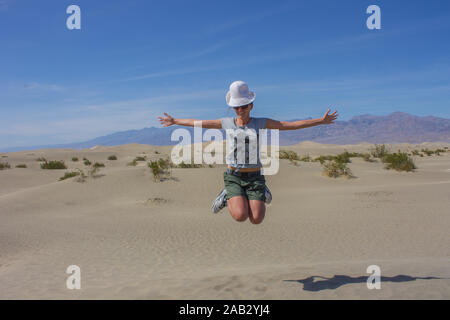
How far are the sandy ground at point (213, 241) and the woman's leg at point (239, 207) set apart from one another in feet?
3.21

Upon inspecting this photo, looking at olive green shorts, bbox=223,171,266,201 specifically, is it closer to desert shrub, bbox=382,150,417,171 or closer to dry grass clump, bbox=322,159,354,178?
dry grass clump, bbox=322,159,354,178

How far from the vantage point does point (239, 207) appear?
5172 millimetres

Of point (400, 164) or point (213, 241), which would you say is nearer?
point (213, 241)

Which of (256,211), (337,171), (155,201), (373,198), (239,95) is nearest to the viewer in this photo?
(239,95)

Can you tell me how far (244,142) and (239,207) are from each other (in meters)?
0.93

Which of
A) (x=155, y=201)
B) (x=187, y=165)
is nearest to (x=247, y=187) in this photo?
(x=155, y=201)

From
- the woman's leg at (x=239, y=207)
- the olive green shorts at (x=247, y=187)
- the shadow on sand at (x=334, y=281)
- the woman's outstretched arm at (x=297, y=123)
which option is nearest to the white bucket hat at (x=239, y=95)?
the woman's outstretched arm at (x=297, y=123)

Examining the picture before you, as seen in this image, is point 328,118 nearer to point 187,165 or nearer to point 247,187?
point 247,187

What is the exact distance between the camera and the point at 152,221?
1160 cm

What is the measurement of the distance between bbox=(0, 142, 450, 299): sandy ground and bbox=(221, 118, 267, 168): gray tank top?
5.78ft

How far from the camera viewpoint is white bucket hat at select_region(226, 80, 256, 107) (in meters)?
5.05

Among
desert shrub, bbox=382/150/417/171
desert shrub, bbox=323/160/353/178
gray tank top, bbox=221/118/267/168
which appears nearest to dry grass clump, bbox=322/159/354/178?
desert shrub, bbox=323/160/353/178
